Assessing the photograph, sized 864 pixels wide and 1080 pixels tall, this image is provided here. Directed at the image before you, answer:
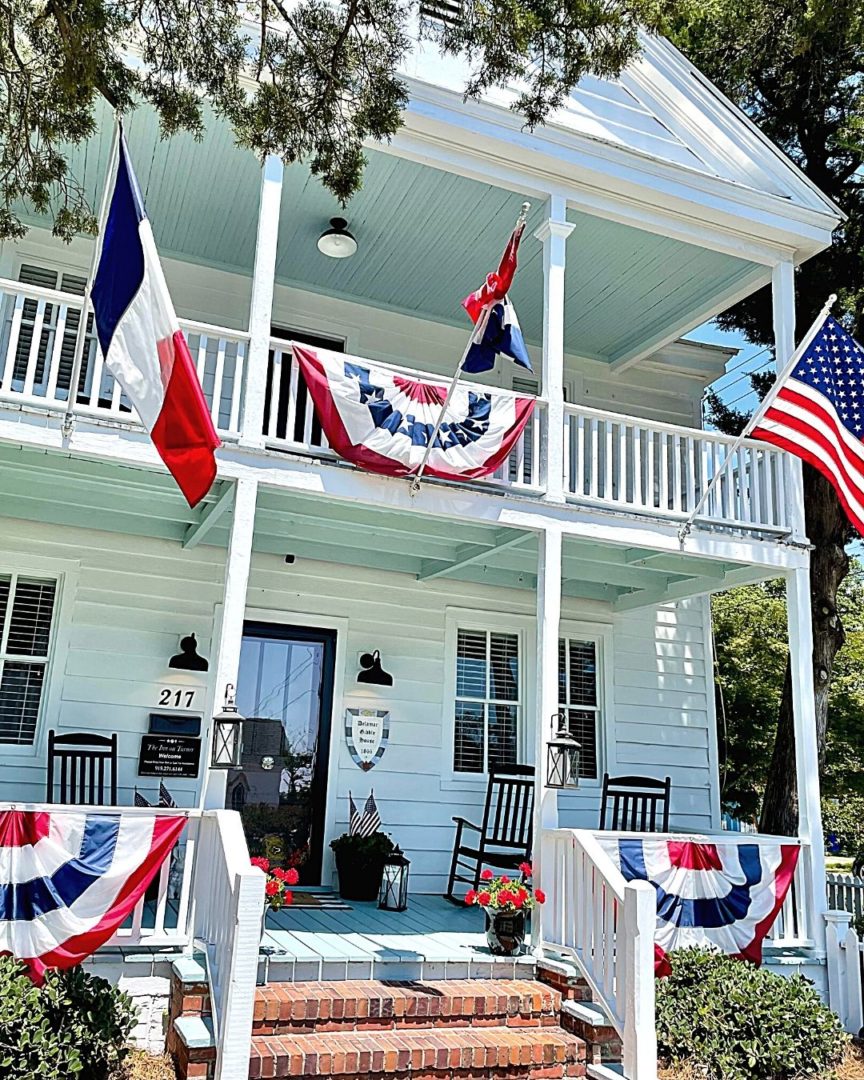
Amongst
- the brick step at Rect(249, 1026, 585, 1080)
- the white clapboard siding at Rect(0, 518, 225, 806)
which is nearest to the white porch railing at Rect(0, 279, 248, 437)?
the white clapboard siding at Rect(0, 518, 225, 806)

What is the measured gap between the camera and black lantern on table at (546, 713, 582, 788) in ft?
19.9

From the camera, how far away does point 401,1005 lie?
5.11 meters

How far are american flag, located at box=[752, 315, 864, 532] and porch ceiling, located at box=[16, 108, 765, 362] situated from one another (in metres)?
1.63

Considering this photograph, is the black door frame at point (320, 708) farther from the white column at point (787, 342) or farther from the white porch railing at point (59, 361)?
the white column at point (787, 342)

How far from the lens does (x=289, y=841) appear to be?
7.60 meters

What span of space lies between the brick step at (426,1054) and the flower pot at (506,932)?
20.9 inches

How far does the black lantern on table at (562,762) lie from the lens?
6055 millimetres

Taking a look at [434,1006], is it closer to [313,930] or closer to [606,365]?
[313,930]

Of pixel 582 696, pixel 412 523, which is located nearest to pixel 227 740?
pixel 412 523

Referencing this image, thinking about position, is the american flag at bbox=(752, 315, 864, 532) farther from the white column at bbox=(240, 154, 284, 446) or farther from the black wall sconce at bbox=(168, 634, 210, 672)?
the black wall sconce at bbox=(168, 634, 210, 672)

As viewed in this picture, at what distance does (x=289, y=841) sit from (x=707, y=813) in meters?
3.95

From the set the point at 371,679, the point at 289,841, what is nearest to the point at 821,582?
the point at 371,679

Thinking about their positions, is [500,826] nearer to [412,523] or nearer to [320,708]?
[320,708]

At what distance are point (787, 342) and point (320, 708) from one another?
15.4ft
